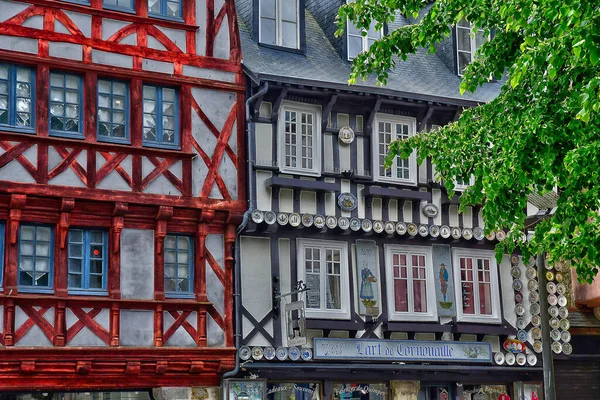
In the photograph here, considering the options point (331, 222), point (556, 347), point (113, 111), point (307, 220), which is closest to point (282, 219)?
point (307, 220)

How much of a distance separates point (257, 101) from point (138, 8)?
2909 millimetres

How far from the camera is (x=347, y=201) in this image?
2330 cm

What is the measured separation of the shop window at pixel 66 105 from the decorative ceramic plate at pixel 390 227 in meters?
6.70

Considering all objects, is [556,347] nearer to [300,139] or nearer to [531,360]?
[531,360]

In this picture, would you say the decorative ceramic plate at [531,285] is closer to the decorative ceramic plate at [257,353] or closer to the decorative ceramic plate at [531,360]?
the decorative ceramic plate at [531,360]

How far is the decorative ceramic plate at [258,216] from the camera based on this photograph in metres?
21.8

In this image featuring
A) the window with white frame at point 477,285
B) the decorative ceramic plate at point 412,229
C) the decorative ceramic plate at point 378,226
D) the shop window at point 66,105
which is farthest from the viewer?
the window with white frame at point 477,285

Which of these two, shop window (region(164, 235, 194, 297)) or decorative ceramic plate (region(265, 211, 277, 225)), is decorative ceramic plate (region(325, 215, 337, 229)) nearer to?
decorative ceramic plate (region(265, 211, 277, 225))

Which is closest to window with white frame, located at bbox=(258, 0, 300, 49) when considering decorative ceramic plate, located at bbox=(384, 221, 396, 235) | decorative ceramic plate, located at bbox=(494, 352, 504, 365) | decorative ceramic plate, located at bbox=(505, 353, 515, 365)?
decorative ceramic plate, located at bbox=(384, 221, 396, 235)

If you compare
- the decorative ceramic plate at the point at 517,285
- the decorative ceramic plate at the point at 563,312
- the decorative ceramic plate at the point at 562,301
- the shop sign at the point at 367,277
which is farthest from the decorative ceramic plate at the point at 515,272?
the shop sign at the point at 367,277

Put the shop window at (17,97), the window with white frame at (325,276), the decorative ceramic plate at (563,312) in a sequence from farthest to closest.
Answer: the decorative ceramic plate at (563,312) → the window with white frame at (325,276) → the shop window at (17,97)

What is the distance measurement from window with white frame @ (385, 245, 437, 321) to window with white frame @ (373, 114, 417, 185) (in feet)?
4.90

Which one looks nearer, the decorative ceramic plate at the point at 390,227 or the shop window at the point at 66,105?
the shop window at the point at 66,105

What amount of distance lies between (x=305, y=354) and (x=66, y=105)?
6.57 metres
